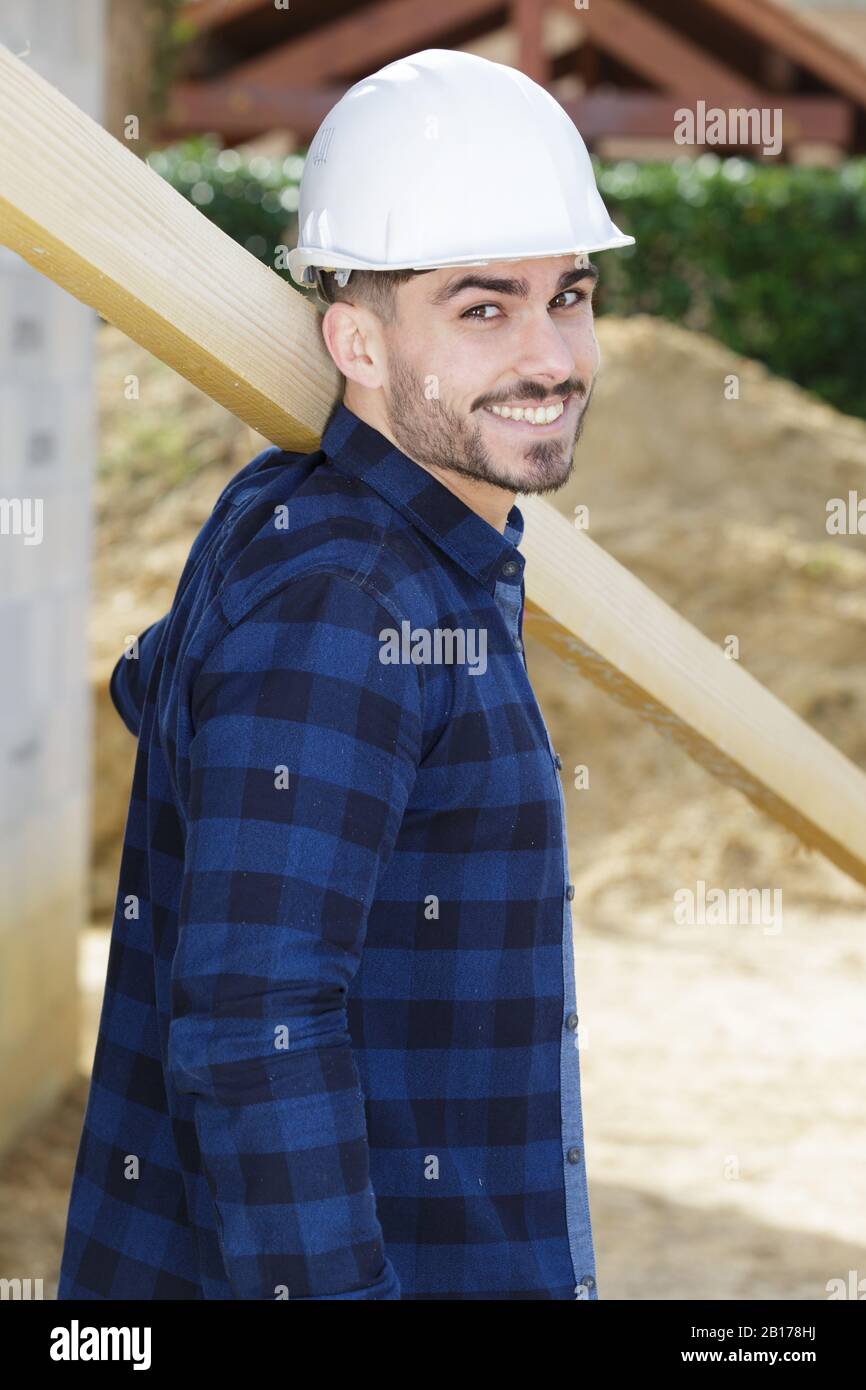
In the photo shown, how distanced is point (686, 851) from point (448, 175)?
6051 millimetres

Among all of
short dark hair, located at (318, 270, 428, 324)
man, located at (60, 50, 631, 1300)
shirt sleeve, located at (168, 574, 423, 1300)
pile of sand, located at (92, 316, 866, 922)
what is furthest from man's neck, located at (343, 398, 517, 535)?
pile of sand, located at (92, 316, 866, 922)

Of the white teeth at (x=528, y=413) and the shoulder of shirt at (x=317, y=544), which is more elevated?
the white teeth at (x=528, y=413)

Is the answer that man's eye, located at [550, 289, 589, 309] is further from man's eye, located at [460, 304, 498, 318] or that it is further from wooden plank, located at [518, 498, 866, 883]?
wooden plank, located at [518, 498, 866, 883]

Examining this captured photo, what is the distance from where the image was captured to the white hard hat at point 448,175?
163 cm

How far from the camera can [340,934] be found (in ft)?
4.77

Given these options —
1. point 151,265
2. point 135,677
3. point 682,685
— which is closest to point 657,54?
point 682,685

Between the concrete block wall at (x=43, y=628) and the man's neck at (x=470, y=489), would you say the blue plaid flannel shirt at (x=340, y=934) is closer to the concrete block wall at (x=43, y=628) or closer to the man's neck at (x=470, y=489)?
the man's neck at (x=470, y=489)

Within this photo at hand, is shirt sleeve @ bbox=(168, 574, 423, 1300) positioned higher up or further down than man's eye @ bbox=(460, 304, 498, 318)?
further down

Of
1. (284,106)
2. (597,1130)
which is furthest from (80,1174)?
(284,106)

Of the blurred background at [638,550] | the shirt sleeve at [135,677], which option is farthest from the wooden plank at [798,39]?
the shirt sleeve at [135,677]

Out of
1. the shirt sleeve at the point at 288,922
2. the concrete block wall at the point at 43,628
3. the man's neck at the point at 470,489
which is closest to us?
the shirt sleeve at the point at 288,922

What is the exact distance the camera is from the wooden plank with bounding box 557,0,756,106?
47.3ft

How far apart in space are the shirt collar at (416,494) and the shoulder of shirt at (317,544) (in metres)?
0.01

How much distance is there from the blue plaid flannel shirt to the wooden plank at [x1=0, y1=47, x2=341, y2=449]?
9 cm
